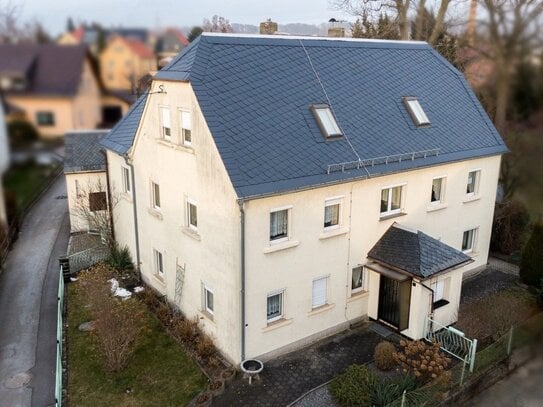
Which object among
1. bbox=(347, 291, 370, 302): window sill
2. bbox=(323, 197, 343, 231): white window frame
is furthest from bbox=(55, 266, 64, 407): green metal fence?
bbox=(347, 291, 370, 302): window sill

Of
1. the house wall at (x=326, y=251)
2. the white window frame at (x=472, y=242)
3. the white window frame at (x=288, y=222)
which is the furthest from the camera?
the white window frame at (x=472, y=242)

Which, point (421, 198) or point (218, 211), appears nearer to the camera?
point (218, 211)

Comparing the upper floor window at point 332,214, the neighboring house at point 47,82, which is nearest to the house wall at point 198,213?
the upper floor window at point 332,214

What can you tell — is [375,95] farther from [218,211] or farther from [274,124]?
[218,211]

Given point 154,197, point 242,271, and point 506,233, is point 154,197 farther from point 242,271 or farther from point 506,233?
point 506,233

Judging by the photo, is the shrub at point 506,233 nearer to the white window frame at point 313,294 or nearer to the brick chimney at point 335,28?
the brick chimney at point 335,28

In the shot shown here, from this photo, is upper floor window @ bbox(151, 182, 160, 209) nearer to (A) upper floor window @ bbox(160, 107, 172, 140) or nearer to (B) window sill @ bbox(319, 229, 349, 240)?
(A) upper floor window @ bbox(160, 107, 172, 140)

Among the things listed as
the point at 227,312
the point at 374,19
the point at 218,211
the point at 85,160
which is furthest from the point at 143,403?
the point at 374,19
